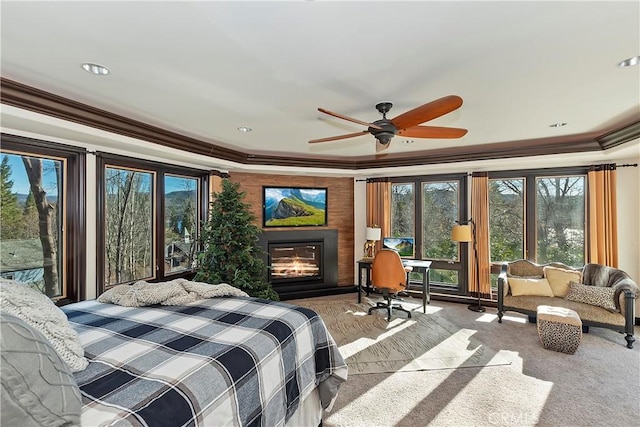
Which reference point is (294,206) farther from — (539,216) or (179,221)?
(539,216)

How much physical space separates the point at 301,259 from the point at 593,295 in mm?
4098

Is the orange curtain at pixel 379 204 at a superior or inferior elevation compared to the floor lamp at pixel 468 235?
superior

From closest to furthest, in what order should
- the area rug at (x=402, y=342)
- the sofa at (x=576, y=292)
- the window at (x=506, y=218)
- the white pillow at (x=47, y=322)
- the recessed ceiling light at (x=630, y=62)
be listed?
1. the white pillow at (x=47, y=322)
2. the recessed ceiling light at (x=630, y=62)
3. the area rug at (x=402, y=342)
4. the sofa at (x=576, y=292)
5. the window at (x=506, y=218)

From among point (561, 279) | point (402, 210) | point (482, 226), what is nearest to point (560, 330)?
point (561, 279)

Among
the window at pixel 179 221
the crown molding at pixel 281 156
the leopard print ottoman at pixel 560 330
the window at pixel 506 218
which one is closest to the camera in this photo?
the crown molding at pixel 281 156

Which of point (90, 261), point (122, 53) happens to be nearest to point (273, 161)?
point (90, 261)

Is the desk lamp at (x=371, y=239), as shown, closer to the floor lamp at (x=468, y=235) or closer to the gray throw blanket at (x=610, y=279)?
the floor lamp at (x=468, y=235)

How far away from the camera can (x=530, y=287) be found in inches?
156

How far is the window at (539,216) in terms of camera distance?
4.41 m

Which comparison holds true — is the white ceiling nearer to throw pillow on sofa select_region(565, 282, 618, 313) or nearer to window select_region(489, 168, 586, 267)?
window select_region(489, 168, 586, 267)

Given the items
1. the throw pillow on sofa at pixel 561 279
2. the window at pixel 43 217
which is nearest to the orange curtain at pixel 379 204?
the throw pillow on sofa at pixel 561 279

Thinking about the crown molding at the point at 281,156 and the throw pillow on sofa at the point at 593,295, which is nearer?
the crown molding at the point at 281,156

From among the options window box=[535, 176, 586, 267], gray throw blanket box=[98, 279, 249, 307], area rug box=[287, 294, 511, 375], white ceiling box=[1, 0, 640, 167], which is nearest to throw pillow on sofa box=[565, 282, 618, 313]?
window box=[535, 176, 586, 267]

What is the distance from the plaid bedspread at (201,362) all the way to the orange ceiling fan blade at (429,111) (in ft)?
5.22
